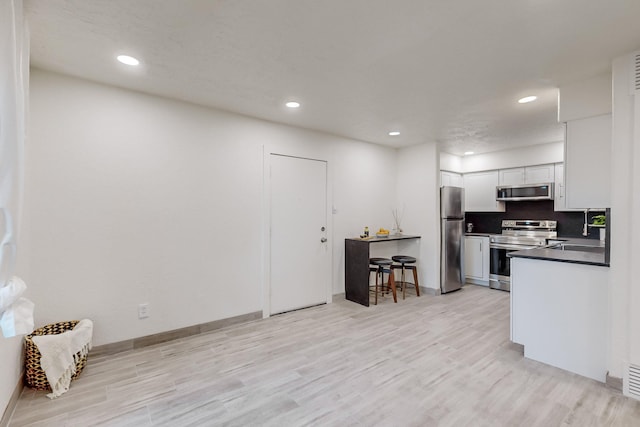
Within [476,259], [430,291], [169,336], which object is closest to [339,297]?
[430,291]

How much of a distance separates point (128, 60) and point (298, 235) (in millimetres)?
2593

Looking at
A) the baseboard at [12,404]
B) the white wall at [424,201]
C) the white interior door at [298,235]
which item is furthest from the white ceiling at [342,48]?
the baseboard at [12,404]

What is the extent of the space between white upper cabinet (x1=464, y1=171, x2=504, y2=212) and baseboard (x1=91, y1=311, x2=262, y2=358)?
4657mm

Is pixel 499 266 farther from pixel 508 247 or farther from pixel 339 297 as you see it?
pixel 339 297

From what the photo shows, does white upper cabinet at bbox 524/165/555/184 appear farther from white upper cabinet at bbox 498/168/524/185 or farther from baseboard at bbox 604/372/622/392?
baseboard at bbox 604/372/622/392

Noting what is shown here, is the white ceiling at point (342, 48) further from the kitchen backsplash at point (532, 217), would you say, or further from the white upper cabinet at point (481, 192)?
the kitchen backsplash at point (532, 217)

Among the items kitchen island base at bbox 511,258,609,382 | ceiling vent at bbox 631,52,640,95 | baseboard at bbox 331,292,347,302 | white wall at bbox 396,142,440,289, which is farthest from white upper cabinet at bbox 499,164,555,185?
baseboard at bbox 331,292,347,302

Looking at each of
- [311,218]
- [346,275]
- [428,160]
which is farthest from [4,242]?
[428,160]

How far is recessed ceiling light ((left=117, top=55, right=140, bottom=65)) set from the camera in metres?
2.25

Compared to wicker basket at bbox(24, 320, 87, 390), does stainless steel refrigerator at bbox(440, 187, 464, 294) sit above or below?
above

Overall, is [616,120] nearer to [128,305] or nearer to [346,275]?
[346,275]

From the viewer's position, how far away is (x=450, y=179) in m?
5.68

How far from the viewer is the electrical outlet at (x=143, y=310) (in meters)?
2.84

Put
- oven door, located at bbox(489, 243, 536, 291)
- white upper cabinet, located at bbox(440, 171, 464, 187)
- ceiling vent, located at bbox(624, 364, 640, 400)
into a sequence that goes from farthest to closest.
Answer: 1. white upper cabinet, located at bbox(440, 171, 464, 187)
2. oven door, located at bbox(489, 243, 536, 291)
3. ceiling vent, located at bbox(624, 364, 640, 400)
